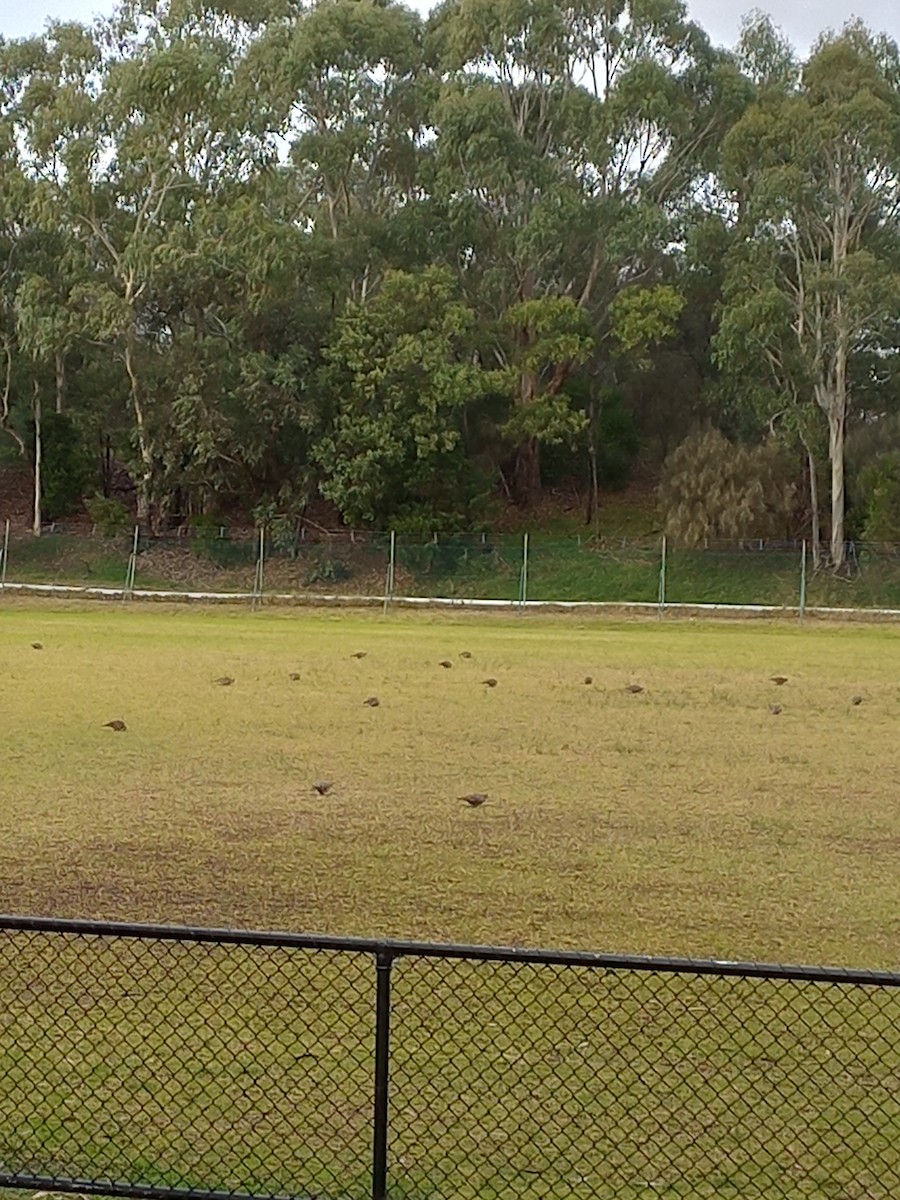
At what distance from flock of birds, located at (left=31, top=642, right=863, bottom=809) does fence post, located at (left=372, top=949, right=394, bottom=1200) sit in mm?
7154

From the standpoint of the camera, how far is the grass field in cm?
529

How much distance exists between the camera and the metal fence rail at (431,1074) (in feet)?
16.1

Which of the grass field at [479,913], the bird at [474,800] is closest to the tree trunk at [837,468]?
the grass field at [479,913]

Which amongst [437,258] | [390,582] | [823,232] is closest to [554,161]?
[437,258]

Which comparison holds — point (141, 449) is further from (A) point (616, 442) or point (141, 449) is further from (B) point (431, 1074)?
(B) point (431, 1074)

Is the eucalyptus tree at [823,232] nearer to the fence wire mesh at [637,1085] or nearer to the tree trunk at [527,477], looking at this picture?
the tree trunk at [527,477]

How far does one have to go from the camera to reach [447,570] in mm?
44688

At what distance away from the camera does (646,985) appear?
22.7 feet

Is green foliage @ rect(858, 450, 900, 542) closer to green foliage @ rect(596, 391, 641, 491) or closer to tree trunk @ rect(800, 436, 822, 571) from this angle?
tree trunk @ rect(800, 436, 822, 571)

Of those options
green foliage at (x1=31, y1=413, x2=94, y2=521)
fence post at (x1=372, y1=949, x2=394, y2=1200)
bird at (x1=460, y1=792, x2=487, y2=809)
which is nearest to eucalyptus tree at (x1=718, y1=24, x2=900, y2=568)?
green foliage at (x1=31, y1=413, x2=94, y2=521)

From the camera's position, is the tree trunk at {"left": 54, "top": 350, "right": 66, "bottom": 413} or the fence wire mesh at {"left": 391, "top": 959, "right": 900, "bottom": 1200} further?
the tree trunk at {"left": 54, "top": 350, "right": 66, "bottom": 413}

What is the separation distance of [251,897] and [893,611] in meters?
33.9

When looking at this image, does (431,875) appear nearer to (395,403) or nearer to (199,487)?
(395,403)

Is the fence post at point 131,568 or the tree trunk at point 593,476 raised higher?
the tree trunk at point 593,476
